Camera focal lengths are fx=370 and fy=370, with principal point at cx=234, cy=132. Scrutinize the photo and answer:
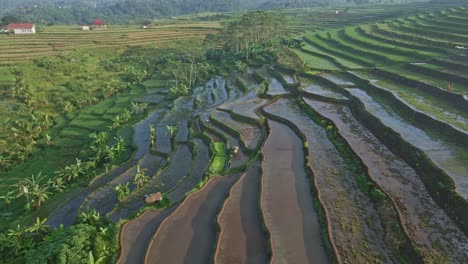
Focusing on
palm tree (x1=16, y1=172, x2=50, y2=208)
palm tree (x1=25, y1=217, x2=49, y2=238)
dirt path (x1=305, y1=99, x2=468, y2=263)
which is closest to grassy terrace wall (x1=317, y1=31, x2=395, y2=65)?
dirt path (x1=305, y1=99, x2=468, y2=263)

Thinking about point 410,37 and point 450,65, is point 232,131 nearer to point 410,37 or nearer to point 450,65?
point 450,65

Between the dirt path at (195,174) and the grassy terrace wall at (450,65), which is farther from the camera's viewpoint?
the grassy terrace wall at (450,65)

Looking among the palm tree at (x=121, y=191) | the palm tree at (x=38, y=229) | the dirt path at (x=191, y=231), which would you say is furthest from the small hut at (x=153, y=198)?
the palm tree at (x=38, y=229)

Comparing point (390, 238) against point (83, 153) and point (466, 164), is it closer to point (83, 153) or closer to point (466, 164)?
point (466, 164)

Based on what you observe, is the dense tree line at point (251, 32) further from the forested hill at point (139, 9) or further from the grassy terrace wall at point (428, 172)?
the forested hill at point (139, 9)

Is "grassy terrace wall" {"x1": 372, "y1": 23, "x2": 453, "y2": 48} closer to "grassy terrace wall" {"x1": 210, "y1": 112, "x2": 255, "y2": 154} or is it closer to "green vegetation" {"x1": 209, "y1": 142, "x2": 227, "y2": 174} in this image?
"grassy terrace wall" {"x1": 210, "y1": 112, "x2": 255, "y2": 154}

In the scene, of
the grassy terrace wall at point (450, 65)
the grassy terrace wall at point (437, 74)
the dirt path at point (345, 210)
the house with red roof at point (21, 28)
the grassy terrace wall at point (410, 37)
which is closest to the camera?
the dirt path at point (345, 210)

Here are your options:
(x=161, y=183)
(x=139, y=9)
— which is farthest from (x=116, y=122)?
(x=139, y=9)
